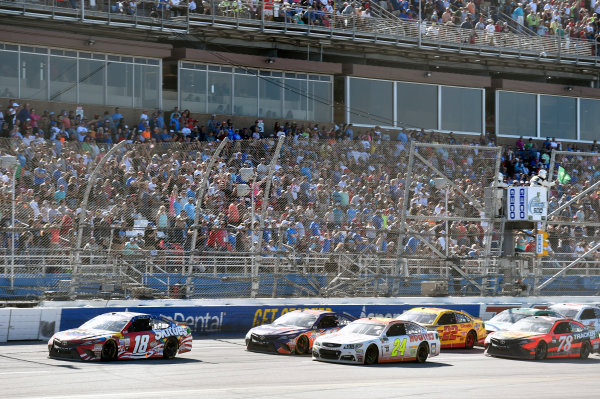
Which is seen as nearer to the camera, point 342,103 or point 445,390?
point 445,390

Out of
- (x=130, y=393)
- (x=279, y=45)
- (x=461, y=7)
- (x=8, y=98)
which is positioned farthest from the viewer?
(x=461, y=7)

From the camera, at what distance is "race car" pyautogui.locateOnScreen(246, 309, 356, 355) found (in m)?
21.2

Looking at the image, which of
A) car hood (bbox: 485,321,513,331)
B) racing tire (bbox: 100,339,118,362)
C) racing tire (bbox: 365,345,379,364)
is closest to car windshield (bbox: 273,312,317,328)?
racing tire (bbox: 365,345,379,364)

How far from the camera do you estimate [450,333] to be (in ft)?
78.9

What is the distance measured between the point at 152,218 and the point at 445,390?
8.55 metres

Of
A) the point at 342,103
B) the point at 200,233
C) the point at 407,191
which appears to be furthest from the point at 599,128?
the point at 200,233

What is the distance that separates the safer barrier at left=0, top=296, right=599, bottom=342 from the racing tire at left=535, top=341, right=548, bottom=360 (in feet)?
14.7

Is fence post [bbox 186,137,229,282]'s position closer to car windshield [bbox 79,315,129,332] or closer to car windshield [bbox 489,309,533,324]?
car windshield [bbox 79,315,129,332]

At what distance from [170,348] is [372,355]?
399 cm

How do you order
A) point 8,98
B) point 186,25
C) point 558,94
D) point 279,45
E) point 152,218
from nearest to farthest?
point 152,218 → point 8,98 → point 186,25 → point 279,45 → point 558,94

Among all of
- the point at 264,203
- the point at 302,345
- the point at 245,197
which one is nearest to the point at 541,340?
the point at 302,345

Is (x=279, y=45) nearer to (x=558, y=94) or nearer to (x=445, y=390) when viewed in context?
(x=558, y=94)

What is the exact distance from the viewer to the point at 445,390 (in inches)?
631

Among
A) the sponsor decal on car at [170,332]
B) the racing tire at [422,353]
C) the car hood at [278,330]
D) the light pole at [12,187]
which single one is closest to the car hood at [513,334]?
the racing tire at [422,353]
